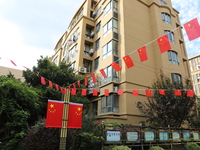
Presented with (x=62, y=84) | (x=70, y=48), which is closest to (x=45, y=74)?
(x=62, y=84)

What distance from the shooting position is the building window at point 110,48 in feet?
54.6

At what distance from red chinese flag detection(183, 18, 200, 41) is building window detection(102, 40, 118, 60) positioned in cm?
1045

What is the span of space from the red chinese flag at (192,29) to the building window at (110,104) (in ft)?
31.6

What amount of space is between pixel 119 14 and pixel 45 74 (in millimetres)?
10770

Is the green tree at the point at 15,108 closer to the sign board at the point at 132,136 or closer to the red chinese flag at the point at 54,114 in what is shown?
the red chinese flag at the point at 54,114

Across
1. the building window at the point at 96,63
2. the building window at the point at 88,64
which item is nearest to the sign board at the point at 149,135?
the building window at the point at 96,63

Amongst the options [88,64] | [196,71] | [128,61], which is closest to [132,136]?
[128,61]

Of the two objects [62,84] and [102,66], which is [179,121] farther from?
[62,84]

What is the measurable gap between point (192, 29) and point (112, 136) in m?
5.80

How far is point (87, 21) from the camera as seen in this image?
73.8ft

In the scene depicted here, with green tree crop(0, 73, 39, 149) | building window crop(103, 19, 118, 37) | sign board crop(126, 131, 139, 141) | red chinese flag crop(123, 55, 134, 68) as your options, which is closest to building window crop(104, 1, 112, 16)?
building window crop(103, 19, 118, 37)

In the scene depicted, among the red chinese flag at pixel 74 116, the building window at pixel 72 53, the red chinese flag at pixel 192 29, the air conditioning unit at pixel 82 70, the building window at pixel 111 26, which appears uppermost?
the building window at pixel 111 26

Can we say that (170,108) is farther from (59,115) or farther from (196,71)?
(196,71)

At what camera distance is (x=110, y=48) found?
55.7 ft
